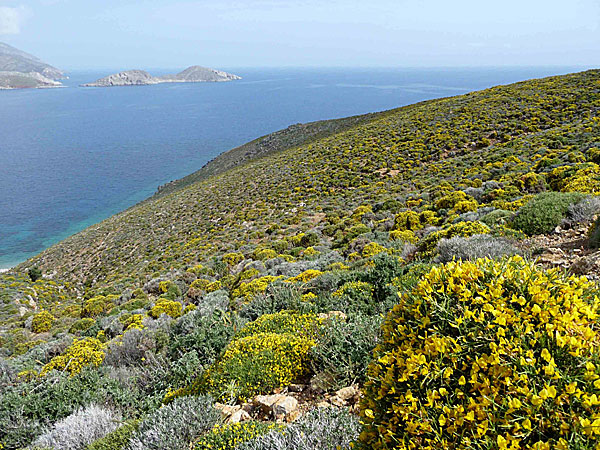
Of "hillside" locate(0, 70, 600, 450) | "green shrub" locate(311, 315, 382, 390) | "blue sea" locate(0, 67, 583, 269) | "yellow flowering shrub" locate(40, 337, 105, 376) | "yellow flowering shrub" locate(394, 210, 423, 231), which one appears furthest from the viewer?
"blue sea" locate(0, 67, 583, 269)

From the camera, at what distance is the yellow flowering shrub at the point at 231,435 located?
2833 millimetres

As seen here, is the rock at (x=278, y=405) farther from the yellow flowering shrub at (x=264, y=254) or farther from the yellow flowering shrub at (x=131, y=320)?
the yellow flowering shrub at (x=264, y=254)

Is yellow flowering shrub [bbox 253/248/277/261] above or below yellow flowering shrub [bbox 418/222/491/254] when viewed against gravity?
below

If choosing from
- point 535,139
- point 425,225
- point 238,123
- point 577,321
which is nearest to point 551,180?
point 425,225

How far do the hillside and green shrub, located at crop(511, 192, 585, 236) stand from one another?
0.12 feet

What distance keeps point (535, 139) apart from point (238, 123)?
3750 inches

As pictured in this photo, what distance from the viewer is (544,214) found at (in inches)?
260

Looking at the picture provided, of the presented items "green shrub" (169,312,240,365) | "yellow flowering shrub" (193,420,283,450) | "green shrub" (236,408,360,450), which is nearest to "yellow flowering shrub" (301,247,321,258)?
"green shrub" (169,312,240,365)

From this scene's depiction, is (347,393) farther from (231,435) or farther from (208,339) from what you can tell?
(208,339)

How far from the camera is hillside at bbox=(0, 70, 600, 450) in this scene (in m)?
1.68

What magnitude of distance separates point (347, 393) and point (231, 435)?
44.4 inches

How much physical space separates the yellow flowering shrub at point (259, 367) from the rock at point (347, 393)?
0.67 m

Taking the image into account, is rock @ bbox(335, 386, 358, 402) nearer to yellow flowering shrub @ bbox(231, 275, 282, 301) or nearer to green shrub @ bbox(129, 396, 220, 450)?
green shrub @ bbox(129, 396, 220, 450)

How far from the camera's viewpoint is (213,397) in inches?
147
